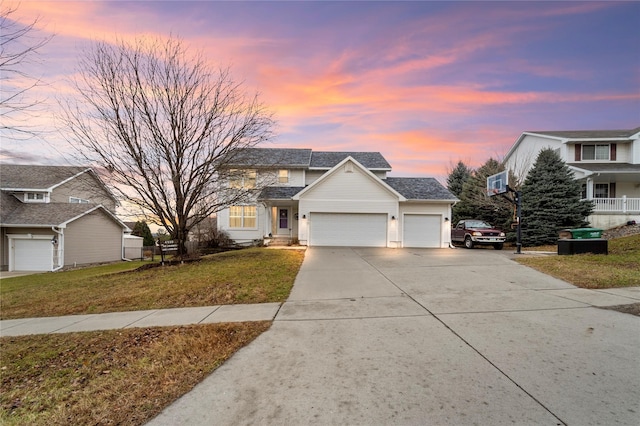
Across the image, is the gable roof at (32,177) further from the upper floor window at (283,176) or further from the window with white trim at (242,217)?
the upper floor window at (283,176)

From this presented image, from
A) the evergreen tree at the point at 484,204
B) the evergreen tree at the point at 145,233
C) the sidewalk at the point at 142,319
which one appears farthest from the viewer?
the evergreen tree at the point at 145,233

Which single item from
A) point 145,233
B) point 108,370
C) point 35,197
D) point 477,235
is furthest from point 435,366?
point 145,233

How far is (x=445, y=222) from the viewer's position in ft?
61.9

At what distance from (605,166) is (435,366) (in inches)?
1087

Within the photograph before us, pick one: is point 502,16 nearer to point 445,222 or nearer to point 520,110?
point 520,110

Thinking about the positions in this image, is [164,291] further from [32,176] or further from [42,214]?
[32,176]

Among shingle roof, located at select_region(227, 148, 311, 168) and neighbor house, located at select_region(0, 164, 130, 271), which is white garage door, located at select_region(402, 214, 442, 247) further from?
neighbor house, located at select_region(0, 164, 130, 271)

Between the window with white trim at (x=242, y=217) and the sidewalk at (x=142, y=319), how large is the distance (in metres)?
14.8

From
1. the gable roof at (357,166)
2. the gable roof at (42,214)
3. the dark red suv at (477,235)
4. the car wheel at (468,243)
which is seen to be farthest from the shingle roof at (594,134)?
the gable roof at (42,214)

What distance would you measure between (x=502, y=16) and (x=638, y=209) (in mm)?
19335

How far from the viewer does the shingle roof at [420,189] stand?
1891 centimetres

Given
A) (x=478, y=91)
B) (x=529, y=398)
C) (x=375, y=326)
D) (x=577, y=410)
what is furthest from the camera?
(x=478, y=91)

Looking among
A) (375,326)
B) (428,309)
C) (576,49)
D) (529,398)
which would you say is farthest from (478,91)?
(529,398)

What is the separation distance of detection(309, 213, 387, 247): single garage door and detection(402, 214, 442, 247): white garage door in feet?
5.26
